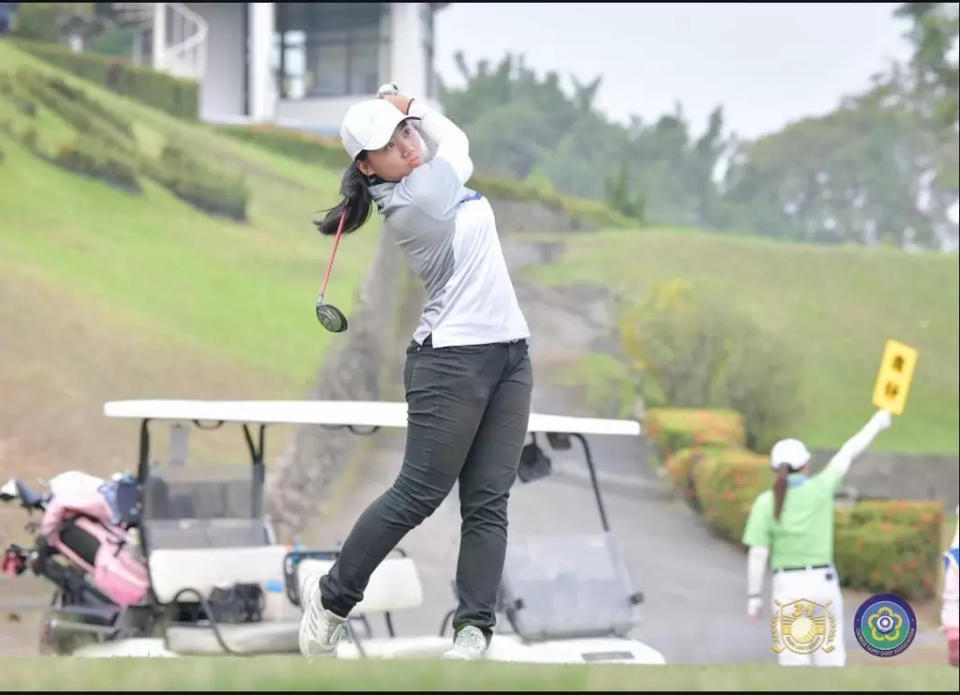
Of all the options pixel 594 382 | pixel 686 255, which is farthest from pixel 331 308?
pixel 686 255

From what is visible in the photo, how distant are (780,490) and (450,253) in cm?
422

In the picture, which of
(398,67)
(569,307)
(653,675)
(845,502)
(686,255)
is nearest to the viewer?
(653,675)

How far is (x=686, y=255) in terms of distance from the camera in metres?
33.2

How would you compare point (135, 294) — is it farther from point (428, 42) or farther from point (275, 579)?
point (428, 42)

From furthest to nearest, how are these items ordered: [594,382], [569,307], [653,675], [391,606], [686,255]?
[686,255], [569,307], [594,382], [391,606], [653,675]

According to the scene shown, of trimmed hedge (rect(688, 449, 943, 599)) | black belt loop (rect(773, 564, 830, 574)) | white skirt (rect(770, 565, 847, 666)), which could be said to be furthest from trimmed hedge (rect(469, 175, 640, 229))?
white skirt (rect(770, 565, 847, 666))

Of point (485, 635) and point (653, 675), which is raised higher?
point (653, 675)

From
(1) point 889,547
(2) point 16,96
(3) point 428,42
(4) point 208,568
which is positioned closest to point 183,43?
(3) point 428,42

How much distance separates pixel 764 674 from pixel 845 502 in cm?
1496

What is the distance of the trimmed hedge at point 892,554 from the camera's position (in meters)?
15.6

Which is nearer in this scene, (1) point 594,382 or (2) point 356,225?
(2) point 356,225

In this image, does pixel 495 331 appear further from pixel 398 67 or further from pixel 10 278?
pixel 398 67

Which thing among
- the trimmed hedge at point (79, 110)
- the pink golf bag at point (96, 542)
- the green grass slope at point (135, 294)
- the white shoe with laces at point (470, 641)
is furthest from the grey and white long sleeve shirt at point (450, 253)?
the trimmed hedge at point (79, 110)

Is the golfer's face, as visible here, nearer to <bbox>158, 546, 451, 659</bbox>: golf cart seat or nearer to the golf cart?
the golf cart
